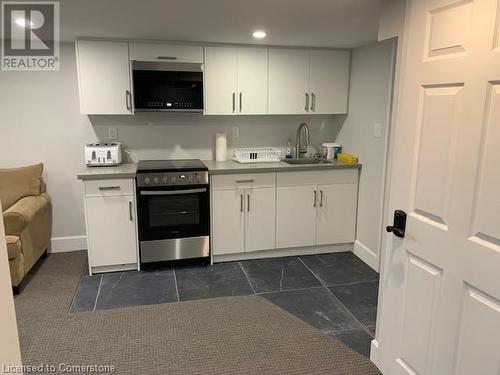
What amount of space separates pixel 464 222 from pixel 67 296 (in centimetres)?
293

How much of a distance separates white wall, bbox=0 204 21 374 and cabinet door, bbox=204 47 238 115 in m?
2.99

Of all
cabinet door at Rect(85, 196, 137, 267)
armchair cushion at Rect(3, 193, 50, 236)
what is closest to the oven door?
cabinet door at Rect(85, 196, 137, 267)

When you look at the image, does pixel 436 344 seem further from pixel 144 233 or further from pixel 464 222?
pixel 144 233

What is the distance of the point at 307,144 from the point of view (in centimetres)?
438

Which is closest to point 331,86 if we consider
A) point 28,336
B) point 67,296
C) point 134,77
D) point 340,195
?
point 340,195

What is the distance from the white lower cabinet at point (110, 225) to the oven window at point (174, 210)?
0.61 feet

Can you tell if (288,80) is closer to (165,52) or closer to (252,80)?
(252,80)

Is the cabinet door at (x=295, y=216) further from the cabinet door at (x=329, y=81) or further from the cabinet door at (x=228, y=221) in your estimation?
the cabinet door at (x=329, y=81)

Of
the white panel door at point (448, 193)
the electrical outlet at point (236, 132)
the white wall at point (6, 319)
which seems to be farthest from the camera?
the electrical outlet at point (236, 132)

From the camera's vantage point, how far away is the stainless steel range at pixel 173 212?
348 cm

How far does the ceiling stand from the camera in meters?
2.36

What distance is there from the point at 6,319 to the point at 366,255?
3.43 m

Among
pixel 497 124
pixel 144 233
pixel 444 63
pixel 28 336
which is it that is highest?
pixel 444 63

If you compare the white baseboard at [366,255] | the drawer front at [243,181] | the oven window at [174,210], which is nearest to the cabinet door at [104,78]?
the oven window at [174,210]
